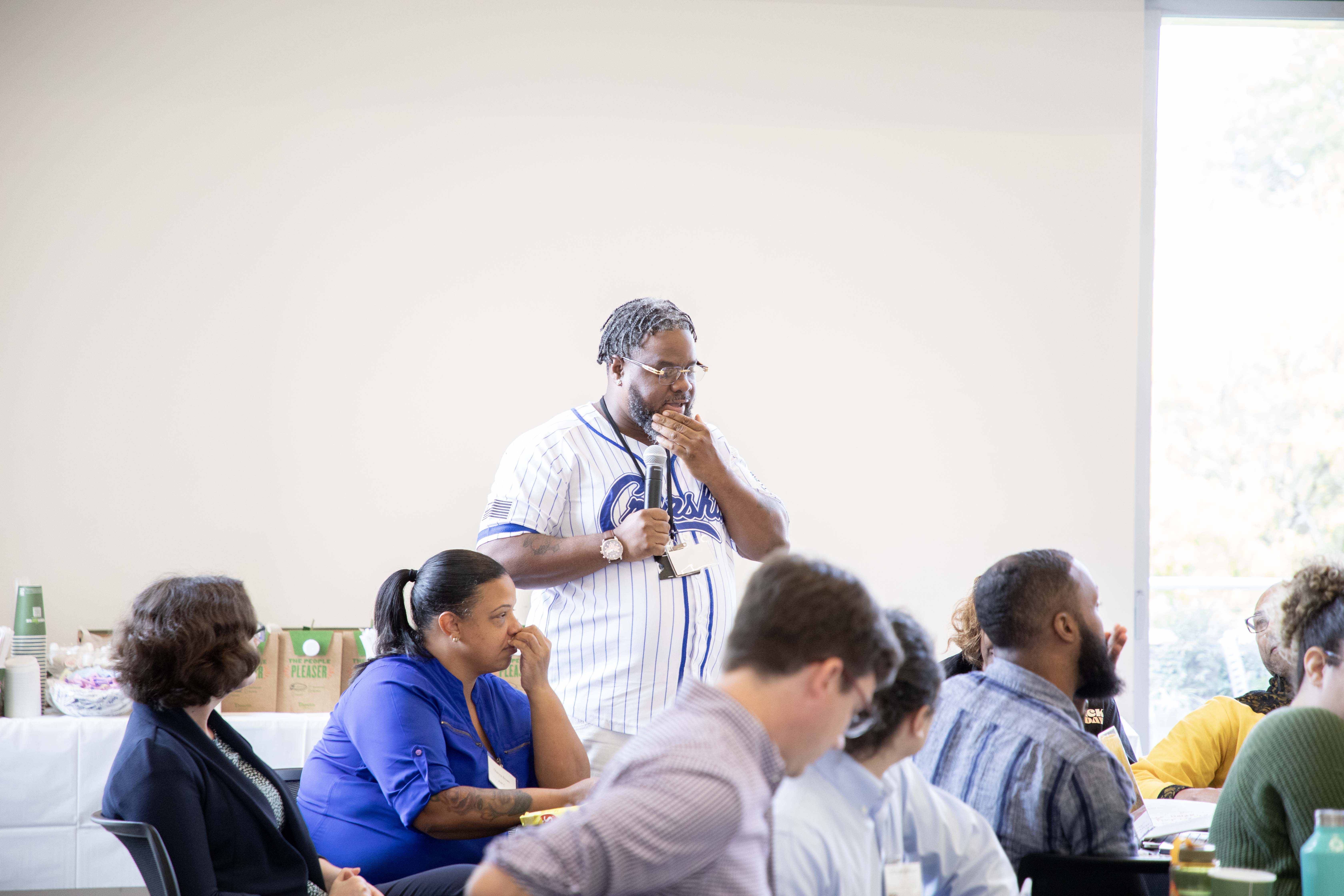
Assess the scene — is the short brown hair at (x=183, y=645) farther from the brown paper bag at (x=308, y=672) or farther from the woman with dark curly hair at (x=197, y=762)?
the brown paper bag at (x=308, y=672)

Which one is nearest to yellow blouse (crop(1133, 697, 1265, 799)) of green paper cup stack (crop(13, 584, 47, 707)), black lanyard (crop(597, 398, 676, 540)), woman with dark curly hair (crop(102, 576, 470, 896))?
black lanyard (crop(597, 398, 676, 540))

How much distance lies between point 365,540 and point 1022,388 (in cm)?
267

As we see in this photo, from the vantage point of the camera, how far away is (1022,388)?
4484mm

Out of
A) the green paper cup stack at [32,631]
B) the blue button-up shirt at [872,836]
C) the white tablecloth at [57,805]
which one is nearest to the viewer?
the blue button-up shirt at [872,836]

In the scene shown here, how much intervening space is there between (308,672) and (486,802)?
1.85 m

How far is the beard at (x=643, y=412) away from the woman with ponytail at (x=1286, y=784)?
134cm

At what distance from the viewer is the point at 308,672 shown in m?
3.78

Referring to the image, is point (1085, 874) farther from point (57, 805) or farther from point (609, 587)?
point (57, 805)

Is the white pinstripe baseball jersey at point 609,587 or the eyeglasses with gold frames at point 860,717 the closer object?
the eyeglasses with gold frames at point 860,717

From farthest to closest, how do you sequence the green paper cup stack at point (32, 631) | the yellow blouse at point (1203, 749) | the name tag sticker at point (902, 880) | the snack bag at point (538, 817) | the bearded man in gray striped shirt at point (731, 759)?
the green paper cup stack at point (32, 631)
the yellow blouse at point (1203, 749)
the snack bag at point (538, 817)
the name tag sticker at point (902, 880)
the bearded man in gray striped shirt at point (731, 759)

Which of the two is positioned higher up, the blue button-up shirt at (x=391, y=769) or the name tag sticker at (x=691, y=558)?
the name tag sticker at (x=691, y=558)

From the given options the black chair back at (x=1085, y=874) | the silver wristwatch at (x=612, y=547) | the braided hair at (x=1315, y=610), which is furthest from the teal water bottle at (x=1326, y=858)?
the silver wristwatch at (x=612, y=547)

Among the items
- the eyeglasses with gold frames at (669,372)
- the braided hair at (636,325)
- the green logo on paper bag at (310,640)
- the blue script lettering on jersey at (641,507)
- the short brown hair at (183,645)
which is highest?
the braided hair at (636,325)

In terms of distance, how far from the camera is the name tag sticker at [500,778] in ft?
7.49
